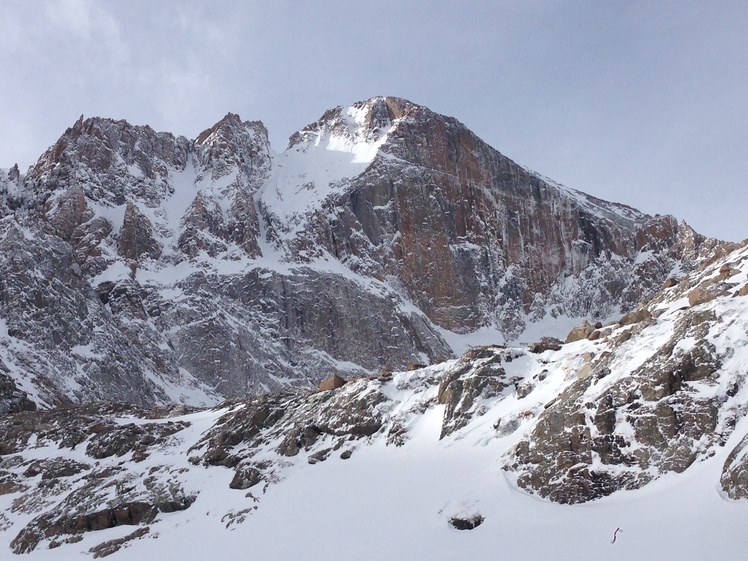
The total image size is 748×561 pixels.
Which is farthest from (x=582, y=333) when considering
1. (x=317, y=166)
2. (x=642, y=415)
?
(x=317, y=166)

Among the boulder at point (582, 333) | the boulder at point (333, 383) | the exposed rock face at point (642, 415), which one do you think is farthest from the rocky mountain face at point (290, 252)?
the exposed rock face at point (642, 415)

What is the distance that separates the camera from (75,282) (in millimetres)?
108188

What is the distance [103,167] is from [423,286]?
71264mm

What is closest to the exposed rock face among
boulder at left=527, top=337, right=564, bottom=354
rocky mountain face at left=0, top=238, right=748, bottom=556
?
rocky mountain face at left=0, top=238, right=748, bottom=556

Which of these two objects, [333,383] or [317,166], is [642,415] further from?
[317,166]

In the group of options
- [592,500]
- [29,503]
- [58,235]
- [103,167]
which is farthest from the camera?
[103,167]

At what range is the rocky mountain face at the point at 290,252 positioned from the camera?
102500 millimetres

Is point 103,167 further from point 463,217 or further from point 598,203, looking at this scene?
point 598,203

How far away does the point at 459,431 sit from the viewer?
36031 millimetres

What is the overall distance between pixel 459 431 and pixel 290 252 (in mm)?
105962

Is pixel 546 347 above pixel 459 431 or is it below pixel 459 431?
above

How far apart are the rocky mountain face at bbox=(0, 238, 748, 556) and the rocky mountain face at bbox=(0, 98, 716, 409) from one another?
38303 mm

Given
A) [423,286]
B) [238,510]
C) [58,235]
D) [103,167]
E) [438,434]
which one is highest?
[103,167]

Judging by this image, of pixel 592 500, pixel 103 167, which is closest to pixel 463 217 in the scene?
pixel 103 167
